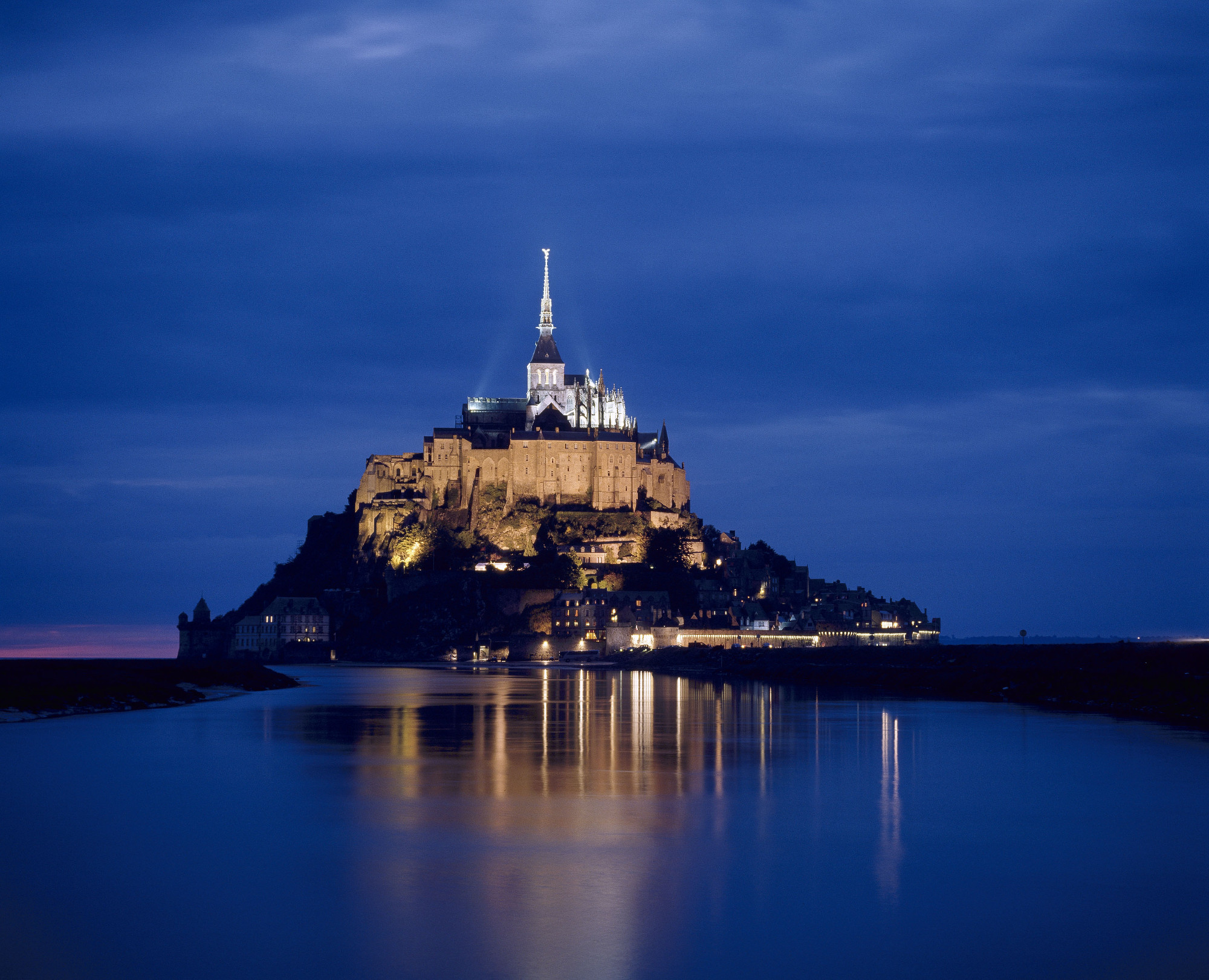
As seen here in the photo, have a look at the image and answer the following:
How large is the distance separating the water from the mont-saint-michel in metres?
69.1

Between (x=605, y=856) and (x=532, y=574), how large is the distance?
88987 mm

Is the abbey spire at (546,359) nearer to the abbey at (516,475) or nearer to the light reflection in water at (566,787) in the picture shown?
the abbey at (516,475)

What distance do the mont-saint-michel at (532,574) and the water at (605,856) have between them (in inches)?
2719

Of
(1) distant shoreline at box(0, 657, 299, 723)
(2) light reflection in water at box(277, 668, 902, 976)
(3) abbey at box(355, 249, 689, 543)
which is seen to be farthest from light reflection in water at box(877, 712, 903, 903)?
(3) abbey at box(355, 249, 689, 543)

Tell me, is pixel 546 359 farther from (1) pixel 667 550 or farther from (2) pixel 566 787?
(2) pixel 566 787

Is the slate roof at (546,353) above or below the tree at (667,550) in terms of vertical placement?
above

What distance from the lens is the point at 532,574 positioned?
4195 inches

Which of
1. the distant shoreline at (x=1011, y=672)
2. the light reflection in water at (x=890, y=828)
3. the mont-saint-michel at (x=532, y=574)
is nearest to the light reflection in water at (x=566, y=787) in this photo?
the light reflection in water at (x=890, y=828)

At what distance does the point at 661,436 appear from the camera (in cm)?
12812

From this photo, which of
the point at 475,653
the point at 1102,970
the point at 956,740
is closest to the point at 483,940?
the point at 1102,970

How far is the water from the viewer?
12891 mm

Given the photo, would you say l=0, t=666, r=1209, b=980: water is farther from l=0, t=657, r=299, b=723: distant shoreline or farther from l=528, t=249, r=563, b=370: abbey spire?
l=528, t=249, r=563, b=370: abbey spire

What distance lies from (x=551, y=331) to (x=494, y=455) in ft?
74.6

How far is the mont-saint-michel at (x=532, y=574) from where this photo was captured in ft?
343
